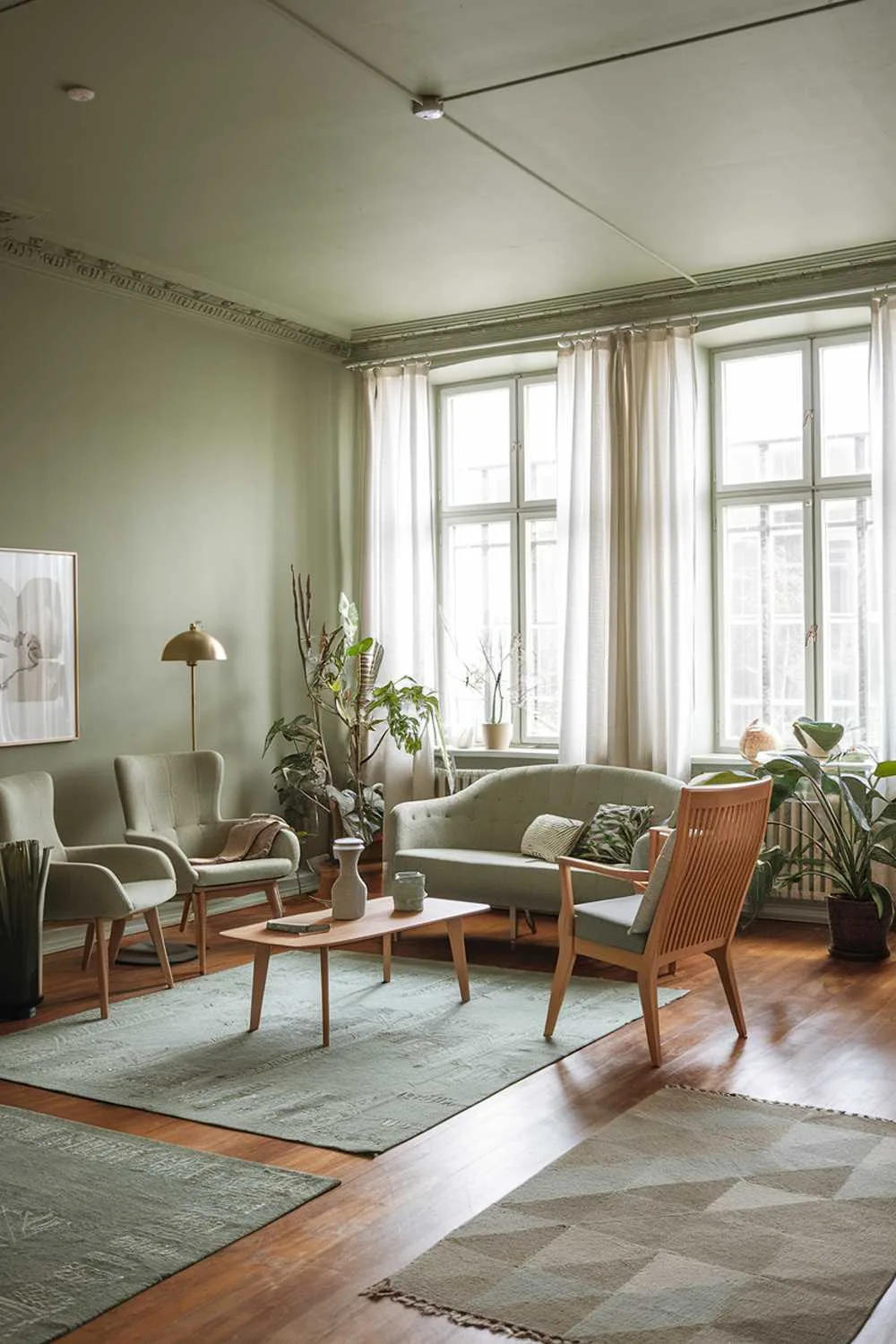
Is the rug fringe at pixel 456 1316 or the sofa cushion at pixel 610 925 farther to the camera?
the sofa cushion at pixel 610 925

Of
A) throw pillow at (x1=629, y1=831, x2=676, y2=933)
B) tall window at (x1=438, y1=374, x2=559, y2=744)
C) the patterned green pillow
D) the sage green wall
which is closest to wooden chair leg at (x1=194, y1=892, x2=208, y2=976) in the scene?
the sage green wall

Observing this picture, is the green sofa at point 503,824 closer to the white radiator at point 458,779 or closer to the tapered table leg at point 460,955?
the tapered table leg at point 460,955

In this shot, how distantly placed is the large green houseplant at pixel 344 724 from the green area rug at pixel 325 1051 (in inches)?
70.5

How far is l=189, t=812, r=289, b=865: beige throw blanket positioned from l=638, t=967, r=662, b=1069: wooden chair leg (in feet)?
8.27

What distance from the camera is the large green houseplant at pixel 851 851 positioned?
5961 mm

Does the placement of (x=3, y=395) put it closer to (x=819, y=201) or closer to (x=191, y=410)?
(x=191, y=410)

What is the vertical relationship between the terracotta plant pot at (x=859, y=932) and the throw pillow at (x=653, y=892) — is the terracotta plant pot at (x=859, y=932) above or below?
below

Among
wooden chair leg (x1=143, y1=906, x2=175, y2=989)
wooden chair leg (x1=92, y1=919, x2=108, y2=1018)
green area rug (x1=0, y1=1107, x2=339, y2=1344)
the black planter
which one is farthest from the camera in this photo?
wooden chair leg (x1=143, y1=906, x2=175, y2=989)

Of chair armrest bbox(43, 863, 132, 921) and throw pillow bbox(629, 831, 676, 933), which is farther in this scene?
chair armrest bbox(43, 863, 132, 921)

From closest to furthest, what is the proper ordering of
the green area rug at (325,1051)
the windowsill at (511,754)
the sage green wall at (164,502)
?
1. the green area rug at (325,1051)
2. the sage green wall at (164,502)
3. the windowsill at (511,754)

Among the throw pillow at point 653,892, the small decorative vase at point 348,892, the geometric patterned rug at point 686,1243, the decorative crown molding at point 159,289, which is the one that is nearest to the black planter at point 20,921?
the small decorative vase at point 348,892

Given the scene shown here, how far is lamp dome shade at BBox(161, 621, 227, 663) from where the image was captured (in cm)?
657

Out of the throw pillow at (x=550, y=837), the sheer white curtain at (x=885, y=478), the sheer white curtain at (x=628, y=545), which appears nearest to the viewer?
the throw pillow at (x=550, y=837)

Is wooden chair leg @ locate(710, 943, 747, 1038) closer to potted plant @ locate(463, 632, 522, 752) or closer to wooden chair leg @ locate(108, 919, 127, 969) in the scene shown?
wooden chair leg @ locate(108, 919, 127, 969)
